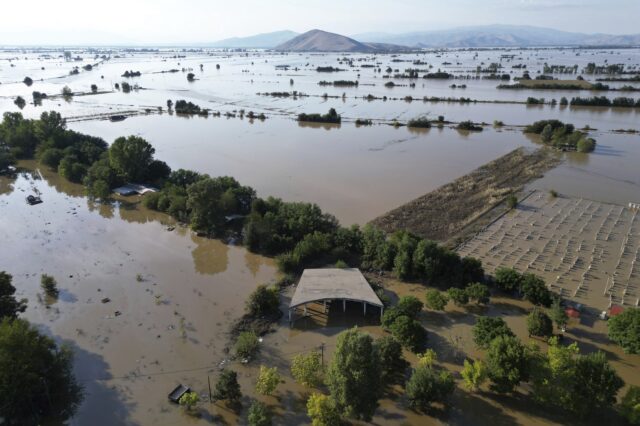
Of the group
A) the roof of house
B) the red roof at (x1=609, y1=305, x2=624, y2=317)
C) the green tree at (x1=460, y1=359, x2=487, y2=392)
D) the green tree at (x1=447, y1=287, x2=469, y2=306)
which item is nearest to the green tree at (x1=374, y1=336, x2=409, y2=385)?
the green tree at (x1=460, y1=359, x2=487, y2=392)

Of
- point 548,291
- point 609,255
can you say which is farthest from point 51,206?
point 609,255

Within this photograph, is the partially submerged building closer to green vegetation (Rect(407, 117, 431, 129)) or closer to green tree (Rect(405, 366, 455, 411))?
green tree (Rect(405, 366, 455, 411))

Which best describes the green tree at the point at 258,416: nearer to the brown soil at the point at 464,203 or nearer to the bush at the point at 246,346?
the bush at the point at 246,346

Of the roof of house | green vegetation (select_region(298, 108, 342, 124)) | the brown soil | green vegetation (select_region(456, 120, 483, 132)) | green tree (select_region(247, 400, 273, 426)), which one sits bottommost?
green tree (select_region(247, 400, 273, 426))

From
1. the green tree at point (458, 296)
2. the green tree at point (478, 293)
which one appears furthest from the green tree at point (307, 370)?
the green tree at point (478, 293)

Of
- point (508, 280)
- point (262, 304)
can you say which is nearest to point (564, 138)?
point (508, 280)
